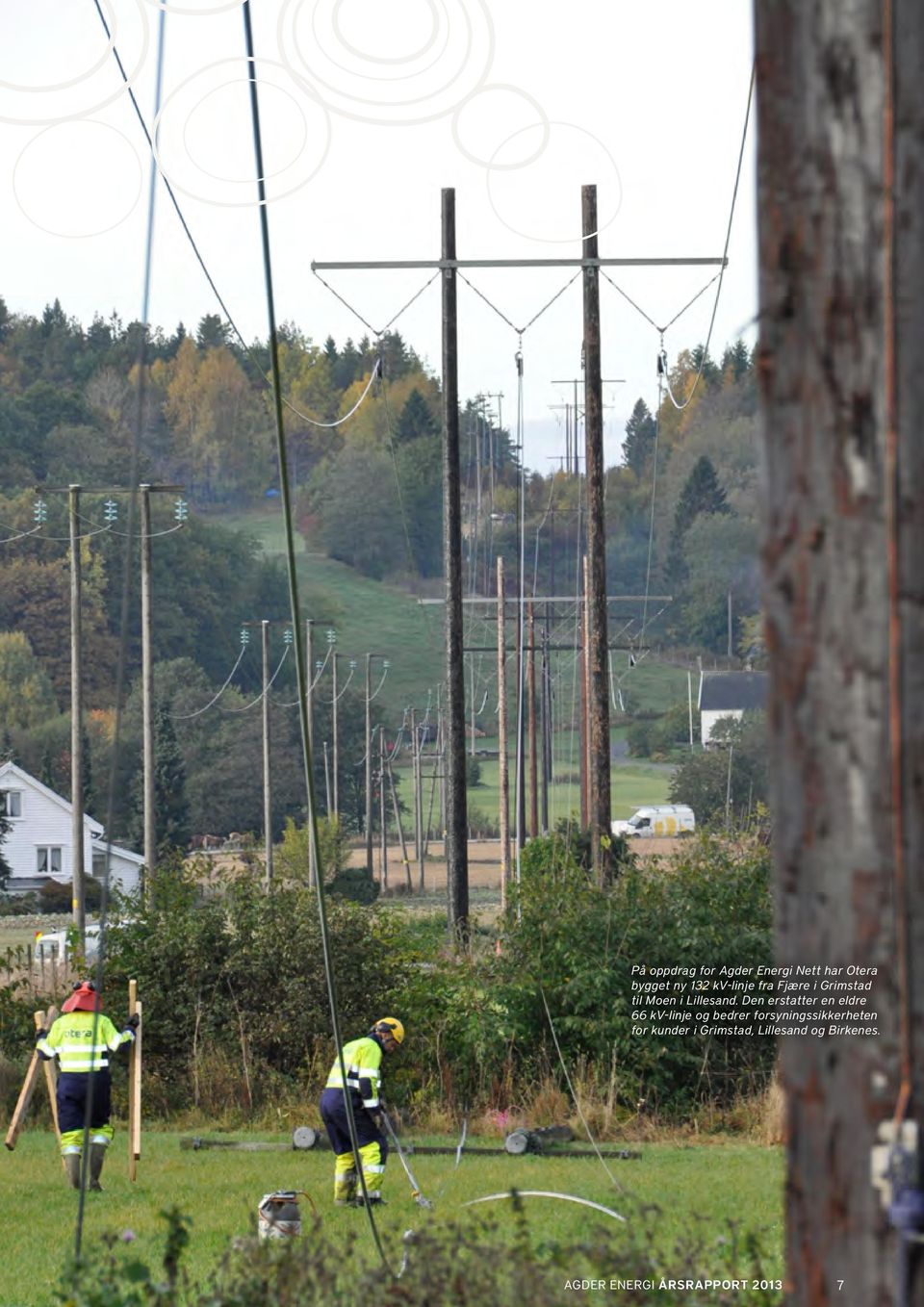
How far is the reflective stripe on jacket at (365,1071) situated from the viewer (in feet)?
42.6

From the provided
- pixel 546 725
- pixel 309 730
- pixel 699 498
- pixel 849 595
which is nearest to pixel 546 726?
pixel 546 725

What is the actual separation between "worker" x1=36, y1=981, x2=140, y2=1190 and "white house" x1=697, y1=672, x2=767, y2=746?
5782 cm

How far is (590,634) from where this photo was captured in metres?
21.9

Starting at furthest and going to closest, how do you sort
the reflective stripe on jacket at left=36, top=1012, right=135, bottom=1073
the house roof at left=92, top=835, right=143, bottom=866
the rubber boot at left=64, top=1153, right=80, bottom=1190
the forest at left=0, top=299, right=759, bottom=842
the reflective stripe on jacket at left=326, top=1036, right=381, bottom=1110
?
the forest at left=0, top=299, right=759, bottom=842 → the house roof at left=92, top=835, right=143, bottom=866 → the reflective stripe on jacket at left=36, top=1012, right=135, bottom=1073 → the rubber boot at left=64, top=1153, right=80, bottom=1190 → the reflective stripe on jacket at left=326, top=1036, right=381, bottom=1110

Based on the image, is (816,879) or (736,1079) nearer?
(816,879)

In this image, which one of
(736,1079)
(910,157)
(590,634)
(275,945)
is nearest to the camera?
(910,157)

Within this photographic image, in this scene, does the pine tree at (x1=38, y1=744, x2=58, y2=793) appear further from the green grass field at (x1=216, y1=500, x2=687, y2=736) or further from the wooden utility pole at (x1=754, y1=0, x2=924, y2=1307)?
the wooden utility pole at (x1=754, y1=0, x2=924, y2=1307)

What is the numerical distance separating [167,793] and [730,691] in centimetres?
2347

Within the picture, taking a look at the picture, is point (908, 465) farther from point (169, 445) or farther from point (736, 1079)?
point (169, 445)

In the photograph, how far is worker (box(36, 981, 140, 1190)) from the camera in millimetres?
13773

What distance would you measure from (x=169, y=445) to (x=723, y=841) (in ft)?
351

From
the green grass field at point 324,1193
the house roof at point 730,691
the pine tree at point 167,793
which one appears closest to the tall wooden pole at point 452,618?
the green grass field at point 324,1193

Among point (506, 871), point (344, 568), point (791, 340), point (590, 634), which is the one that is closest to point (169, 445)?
point (344, 568)

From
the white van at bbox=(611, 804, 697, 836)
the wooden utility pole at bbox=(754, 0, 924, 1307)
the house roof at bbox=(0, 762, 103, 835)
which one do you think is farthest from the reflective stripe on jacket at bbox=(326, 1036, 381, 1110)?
the house roof at bbox=(0, 762, 103, 835)
